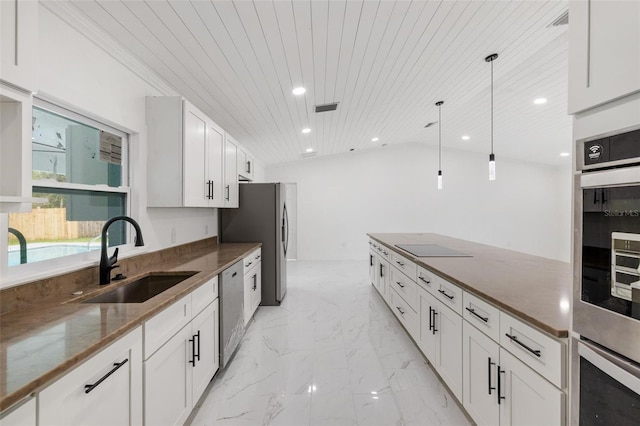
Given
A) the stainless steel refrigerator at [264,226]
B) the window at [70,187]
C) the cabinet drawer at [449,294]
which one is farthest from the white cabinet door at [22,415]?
the stainless steel refrigerator at [264,226]

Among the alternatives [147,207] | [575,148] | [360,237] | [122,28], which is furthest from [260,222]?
[360,237]

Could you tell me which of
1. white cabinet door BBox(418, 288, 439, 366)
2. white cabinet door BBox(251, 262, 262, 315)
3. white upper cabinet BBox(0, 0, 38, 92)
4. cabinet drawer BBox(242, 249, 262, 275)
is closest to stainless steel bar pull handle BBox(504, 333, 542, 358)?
white cabinet door BBox(418, 288, 439, 366)

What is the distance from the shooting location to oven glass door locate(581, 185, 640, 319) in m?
0.77

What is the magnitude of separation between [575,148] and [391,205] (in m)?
7.10

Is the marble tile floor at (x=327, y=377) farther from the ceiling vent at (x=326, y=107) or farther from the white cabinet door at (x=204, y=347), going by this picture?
the ceiling vent at (x=326, y=107)

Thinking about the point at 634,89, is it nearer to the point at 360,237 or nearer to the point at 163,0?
the point at 163,0

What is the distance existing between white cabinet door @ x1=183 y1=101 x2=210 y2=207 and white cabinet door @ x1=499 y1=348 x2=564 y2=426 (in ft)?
7.97

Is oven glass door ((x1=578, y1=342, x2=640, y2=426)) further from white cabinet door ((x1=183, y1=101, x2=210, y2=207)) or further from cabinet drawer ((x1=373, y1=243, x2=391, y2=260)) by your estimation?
cabinet drawer ((x1=373, y1=243, x2=391, y2=260))

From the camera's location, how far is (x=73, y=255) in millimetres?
1757

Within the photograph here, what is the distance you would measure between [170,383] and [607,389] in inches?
71.3

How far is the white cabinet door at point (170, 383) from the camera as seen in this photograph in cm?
133

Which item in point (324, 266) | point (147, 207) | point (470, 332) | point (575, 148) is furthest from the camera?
point (324, 266)

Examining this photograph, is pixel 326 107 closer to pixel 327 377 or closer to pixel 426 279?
pixel 426 279

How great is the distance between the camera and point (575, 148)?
970 millimetres
